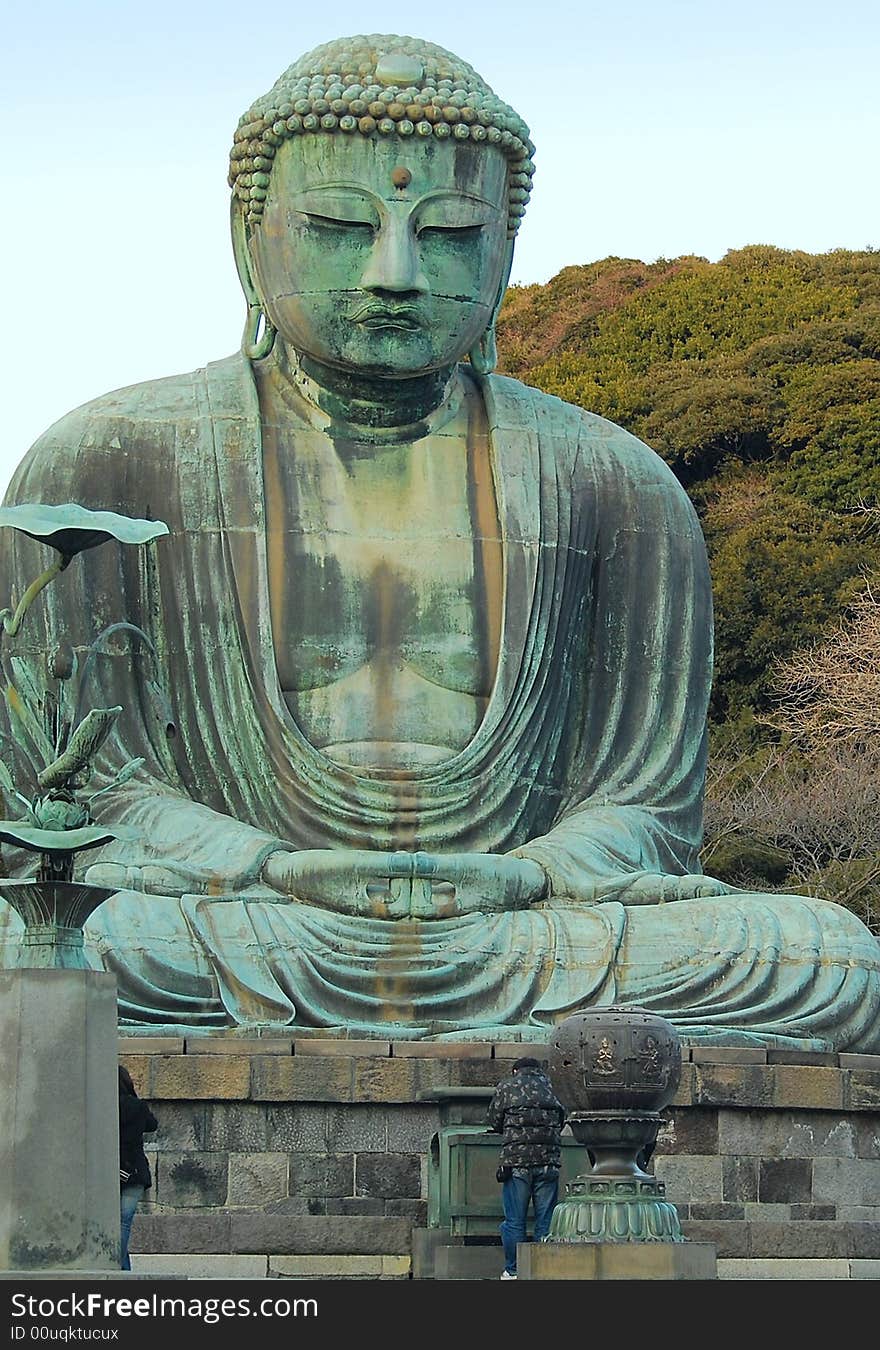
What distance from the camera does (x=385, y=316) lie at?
1419 cm

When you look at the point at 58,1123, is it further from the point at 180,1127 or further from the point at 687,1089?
the point at 687,1089

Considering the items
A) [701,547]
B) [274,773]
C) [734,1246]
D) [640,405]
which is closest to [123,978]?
[274,773]

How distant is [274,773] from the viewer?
45.5 ft

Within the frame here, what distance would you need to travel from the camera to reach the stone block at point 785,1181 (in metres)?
12.1

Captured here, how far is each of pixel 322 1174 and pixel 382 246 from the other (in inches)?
175

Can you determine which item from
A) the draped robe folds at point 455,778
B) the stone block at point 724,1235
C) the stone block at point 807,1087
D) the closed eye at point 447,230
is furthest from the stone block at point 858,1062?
the closed eye at point 447,230

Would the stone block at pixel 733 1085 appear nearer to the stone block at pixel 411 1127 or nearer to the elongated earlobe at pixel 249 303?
the stone block at pixel 411 1127

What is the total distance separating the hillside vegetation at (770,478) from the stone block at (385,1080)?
1633 cm

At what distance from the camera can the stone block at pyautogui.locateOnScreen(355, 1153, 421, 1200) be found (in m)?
11.9

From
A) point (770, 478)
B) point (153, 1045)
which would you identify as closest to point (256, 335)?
point (153, 1045)

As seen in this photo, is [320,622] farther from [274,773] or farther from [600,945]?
[600,945]

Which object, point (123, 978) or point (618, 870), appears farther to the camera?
point (618, 870)

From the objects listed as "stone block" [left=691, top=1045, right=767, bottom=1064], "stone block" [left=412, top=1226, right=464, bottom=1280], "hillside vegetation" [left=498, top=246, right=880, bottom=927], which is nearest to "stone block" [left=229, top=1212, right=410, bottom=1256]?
"stone block" [left=412, top=1226, right=464, bottom=1280]

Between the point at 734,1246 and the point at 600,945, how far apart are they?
5.91ft
